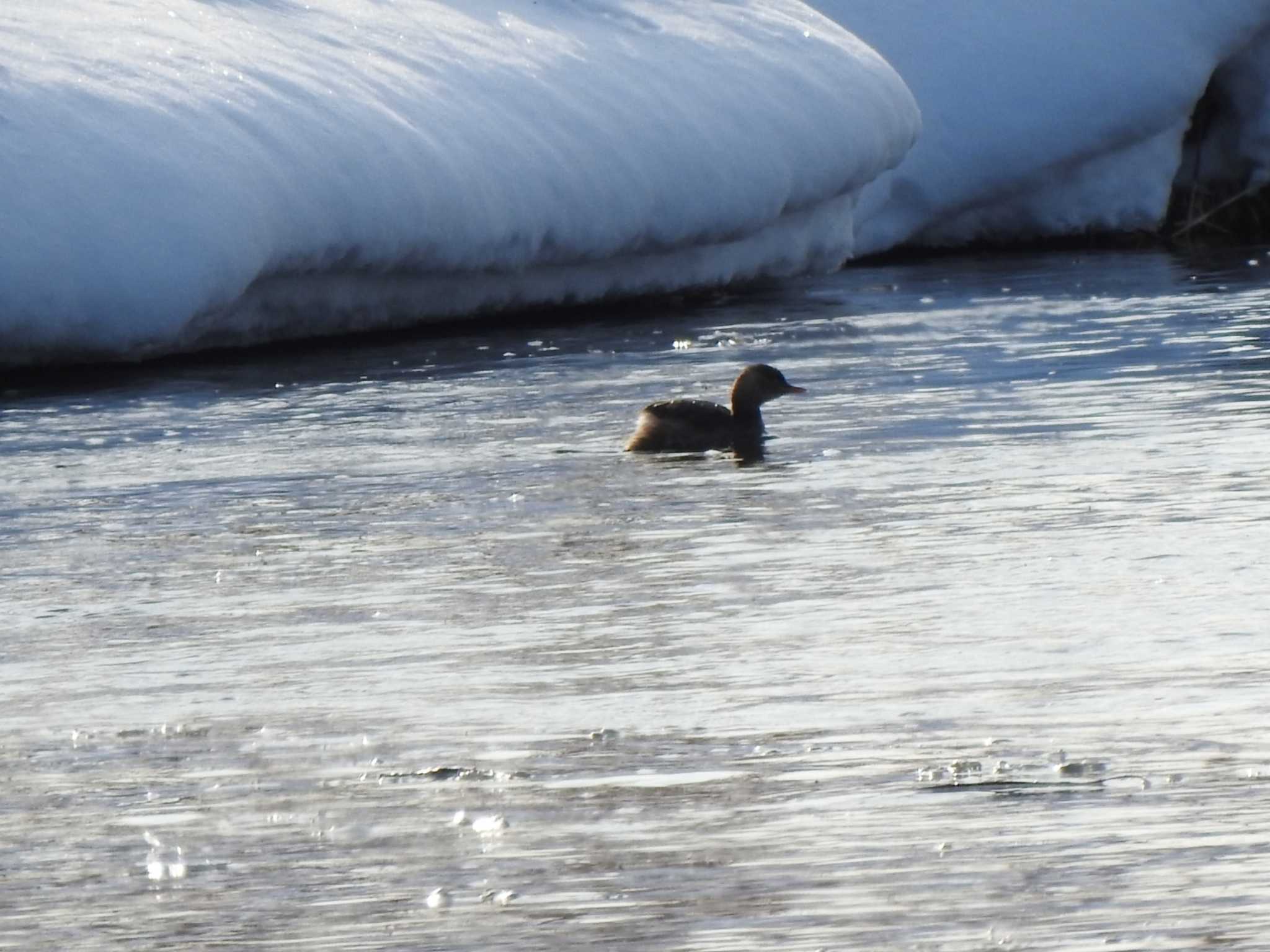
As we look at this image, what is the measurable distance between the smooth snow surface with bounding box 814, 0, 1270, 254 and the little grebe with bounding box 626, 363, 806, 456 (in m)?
9.47

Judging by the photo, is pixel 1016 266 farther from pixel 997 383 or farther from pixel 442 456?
pixel 442 456

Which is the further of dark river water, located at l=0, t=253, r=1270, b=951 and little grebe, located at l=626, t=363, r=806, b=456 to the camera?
little grebe, located at l=626, t=363, r=806, b=456

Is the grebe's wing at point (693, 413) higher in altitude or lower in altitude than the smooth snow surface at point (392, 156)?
lower

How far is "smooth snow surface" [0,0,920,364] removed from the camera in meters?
10.8

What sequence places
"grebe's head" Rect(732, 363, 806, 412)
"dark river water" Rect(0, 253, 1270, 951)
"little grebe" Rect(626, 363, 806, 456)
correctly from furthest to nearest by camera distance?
"grebe's head" Rect(732, 363, 806, 412) → "little grebe" Rect(626, 363, 806, 456) → "dark river water" Rect(0, 253, 1270, 951)

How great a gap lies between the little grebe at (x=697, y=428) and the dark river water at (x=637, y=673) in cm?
8

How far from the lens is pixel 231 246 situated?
429 inches

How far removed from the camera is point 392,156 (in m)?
11.8

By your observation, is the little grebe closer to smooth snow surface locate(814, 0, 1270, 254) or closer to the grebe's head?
the grebe's head

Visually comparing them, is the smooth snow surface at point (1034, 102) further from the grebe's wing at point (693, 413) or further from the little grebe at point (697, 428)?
the grebe's wing at point (693, 413)

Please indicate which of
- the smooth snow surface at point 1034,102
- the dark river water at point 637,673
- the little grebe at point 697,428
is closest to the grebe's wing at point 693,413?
the little grebe at point 697,428

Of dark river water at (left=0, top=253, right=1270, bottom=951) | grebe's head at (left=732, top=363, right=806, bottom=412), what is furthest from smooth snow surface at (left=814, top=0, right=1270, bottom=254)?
grebe's head at (left=732, top=363, right=806, bottom=412)

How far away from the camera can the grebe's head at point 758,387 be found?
9211 millimetres

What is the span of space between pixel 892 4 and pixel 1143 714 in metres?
14.9
